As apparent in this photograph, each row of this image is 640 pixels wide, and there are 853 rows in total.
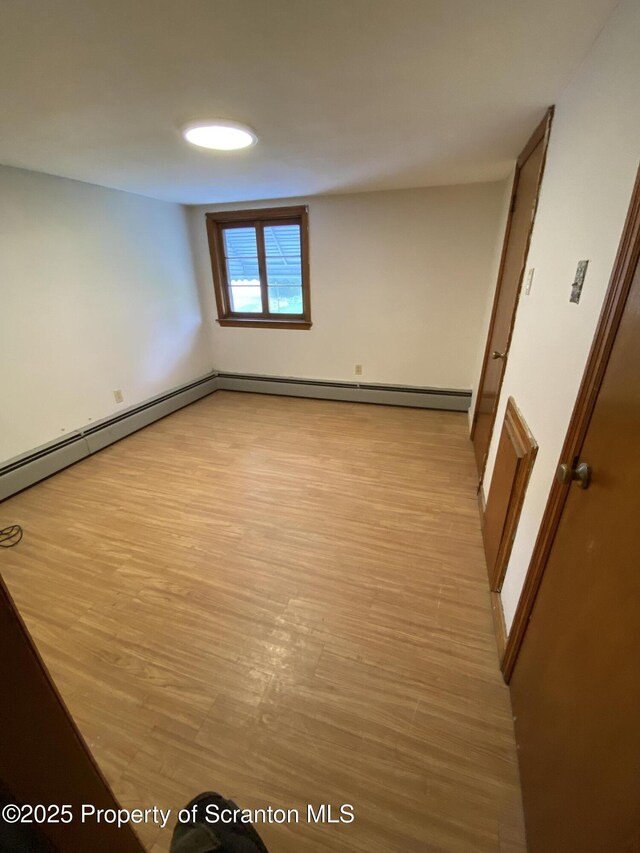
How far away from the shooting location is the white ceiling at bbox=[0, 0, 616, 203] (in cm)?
97

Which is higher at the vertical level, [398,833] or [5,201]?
[5,201]

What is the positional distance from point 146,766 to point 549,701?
4.11 feet

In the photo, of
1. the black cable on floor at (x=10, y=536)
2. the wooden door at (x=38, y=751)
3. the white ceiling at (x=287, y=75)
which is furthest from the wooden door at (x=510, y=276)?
the black cable on floor at (x=10, y=536)

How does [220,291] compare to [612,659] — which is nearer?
[612,659]

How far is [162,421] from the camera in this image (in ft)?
12.1

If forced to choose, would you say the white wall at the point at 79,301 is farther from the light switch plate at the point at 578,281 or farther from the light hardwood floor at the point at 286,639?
the light switch plate at the point at 578,281

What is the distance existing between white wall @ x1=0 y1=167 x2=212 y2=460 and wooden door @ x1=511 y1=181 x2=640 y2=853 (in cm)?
323

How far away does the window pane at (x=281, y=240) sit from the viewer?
144 inches

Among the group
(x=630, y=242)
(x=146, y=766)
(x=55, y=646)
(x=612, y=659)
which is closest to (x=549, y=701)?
(x=612, y=659)

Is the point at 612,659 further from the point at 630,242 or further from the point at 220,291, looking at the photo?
the point at 220,291

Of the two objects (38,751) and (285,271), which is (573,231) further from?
(285,271)

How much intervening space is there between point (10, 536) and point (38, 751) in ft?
7.00

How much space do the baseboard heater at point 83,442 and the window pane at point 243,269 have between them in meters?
1.16

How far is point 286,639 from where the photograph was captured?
151 cm
